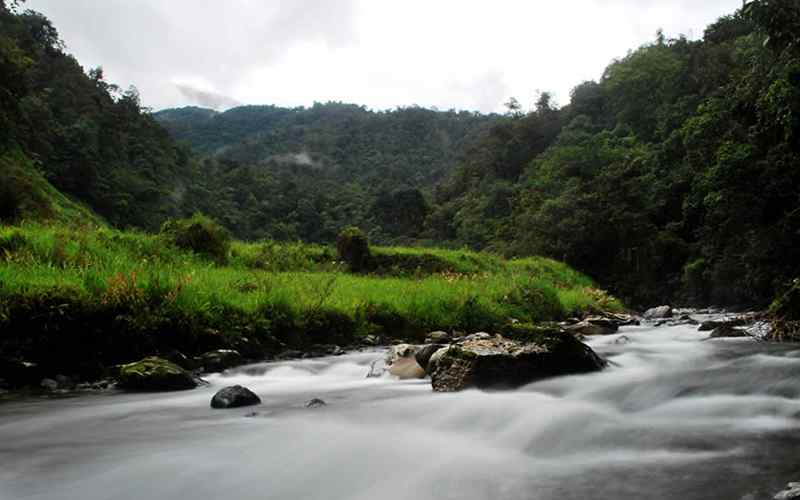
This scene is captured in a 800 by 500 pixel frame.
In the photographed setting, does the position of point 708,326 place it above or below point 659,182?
below

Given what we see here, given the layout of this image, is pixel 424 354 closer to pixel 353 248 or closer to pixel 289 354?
pixel 289 354

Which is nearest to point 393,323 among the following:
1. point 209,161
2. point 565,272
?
point 565,272

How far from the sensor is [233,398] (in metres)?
5.86

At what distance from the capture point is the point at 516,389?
628 centimetres

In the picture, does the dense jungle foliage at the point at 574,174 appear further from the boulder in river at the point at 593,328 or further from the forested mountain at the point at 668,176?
the boulder in river at the point at 593,328

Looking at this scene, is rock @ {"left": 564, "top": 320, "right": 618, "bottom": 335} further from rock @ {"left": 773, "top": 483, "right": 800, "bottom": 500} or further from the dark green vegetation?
rock @ {"left": 773, "top": 483, "right": 800, "bottom": 500}

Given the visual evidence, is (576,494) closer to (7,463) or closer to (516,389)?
(516,389)

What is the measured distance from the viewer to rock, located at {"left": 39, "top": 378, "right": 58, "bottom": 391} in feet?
21.5

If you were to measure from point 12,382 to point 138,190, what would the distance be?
49.0 meters

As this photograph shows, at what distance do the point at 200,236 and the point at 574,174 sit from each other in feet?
113

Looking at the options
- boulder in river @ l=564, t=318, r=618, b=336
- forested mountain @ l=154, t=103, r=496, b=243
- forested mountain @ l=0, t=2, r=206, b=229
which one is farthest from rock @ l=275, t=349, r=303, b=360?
forested mountain @ l=154, t=103, r=496, b=243

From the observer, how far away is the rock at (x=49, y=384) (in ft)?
21.5

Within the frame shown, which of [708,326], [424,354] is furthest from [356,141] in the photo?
[424,354]

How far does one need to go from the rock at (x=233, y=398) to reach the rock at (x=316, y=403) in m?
0.52
